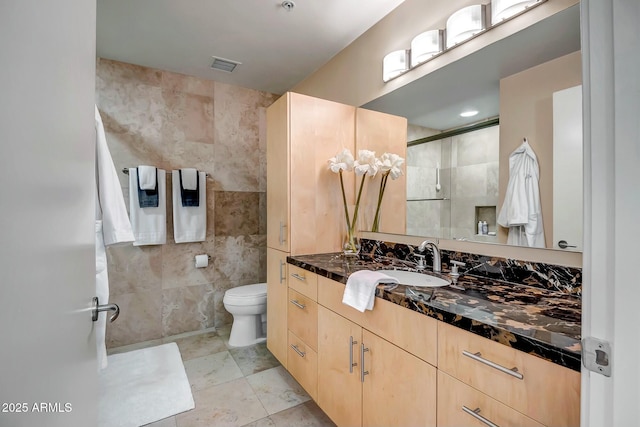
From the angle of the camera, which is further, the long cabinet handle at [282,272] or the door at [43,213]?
the long cabinet handle at [282,272]

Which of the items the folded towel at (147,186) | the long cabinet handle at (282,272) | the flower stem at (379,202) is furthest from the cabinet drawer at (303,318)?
the folded towel at (147,186)

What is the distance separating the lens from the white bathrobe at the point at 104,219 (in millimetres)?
1428

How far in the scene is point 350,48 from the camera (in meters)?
2.34

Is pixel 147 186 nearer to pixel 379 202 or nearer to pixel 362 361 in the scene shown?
pixel 379 202

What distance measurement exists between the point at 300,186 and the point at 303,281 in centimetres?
66

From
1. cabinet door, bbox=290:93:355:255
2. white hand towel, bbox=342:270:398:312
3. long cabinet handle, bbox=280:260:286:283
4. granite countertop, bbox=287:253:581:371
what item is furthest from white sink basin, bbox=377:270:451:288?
long cabinet handle, bbox=280:260:286:283

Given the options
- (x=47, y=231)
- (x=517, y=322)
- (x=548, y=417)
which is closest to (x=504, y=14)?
(x=517, y=322)

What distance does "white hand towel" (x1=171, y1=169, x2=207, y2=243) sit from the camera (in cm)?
268

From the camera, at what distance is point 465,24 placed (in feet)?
4.82

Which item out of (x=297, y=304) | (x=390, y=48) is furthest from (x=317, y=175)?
(x=390, y=48)

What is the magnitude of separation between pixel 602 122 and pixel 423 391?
94cm

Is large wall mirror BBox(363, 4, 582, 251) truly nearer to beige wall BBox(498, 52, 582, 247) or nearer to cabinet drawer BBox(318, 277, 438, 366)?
beige wall BBox(498, 52, 582, 247)

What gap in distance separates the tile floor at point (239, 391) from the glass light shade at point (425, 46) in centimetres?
223

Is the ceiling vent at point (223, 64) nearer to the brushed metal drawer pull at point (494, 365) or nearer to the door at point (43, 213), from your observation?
the door at point (43, 213)
